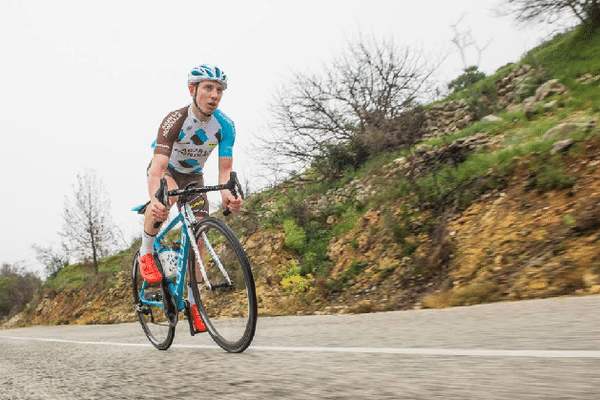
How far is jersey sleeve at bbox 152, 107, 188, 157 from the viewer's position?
4.05 m

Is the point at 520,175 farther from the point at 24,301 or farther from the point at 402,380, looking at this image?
the point at 24,301

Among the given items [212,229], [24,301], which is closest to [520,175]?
[212,229]

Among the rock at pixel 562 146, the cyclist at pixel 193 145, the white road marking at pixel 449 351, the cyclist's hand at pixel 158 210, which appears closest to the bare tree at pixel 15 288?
the cyclist at pixel 193 145

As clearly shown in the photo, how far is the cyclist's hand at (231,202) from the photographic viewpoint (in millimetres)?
3874

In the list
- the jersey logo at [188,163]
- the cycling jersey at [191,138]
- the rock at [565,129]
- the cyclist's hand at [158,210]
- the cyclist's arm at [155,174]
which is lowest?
the cyclist's hand at [158,210]

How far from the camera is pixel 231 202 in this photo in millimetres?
3902

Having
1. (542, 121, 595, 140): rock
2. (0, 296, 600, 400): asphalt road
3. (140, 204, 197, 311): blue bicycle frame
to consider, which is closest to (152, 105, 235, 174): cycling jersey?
(140, 204, 197, 311): blue bicycle frame

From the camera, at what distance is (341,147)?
14.5 meters

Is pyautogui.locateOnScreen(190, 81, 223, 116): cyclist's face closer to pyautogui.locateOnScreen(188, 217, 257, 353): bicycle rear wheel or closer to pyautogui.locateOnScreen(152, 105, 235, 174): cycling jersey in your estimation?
pyautogui.locateOnScreen(152, 105, 235, 174): cycling jersey

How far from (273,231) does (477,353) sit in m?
12.0

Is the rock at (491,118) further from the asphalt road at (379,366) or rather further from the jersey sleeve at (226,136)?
the jersey sleeve at (226,136)

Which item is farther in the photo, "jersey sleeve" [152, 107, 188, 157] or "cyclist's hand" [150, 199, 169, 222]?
"jersey sleeve" [152, 107, 188, 157]

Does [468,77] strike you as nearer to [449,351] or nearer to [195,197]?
[195,197]

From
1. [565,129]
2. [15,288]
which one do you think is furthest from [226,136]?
[15,288]
